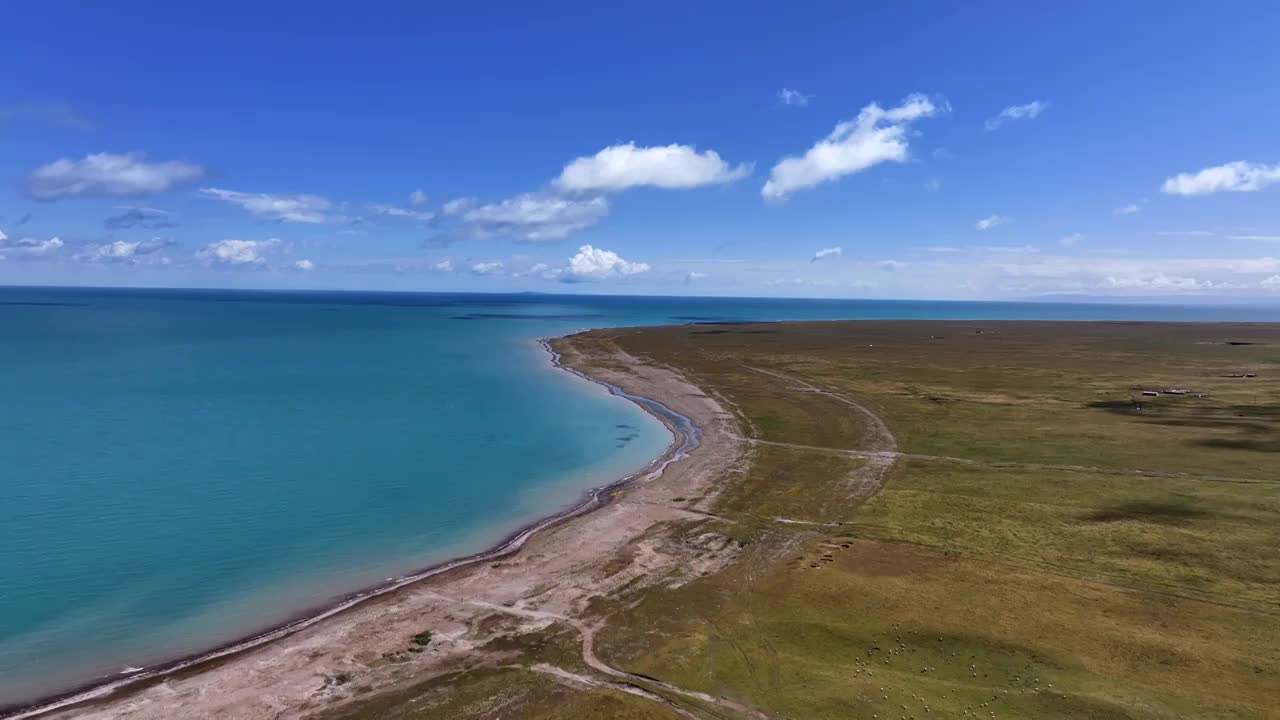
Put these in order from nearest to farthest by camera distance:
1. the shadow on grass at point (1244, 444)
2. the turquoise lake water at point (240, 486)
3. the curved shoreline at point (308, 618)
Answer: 1. the curved shoreline at point (308, 618)
2. the turquoise lake water at point (240, 486)
3. the shadow on grass at point (1244, 444)

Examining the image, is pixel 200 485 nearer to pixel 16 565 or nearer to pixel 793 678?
pixel 16 565

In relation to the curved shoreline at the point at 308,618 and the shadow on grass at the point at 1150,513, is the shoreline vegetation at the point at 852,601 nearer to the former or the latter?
the shadow on grass at the point at 1150,513

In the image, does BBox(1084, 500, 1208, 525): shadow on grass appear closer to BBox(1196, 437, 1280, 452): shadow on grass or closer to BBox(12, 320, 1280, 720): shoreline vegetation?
BBox(12, 320, 1280, 720): shoreline vegetation

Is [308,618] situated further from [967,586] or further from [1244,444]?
[1244,444]

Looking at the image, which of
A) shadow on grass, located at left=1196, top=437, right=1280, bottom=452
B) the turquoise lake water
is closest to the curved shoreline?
the turquoise lake water

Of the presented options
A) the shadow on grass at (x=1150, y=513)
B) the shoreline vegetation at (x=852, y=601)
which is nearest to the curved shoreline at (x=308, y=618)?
the shoreline vegetation at (x=852, y=601)

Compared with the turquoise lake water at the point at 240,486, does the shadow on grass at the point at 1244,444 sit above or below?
above
